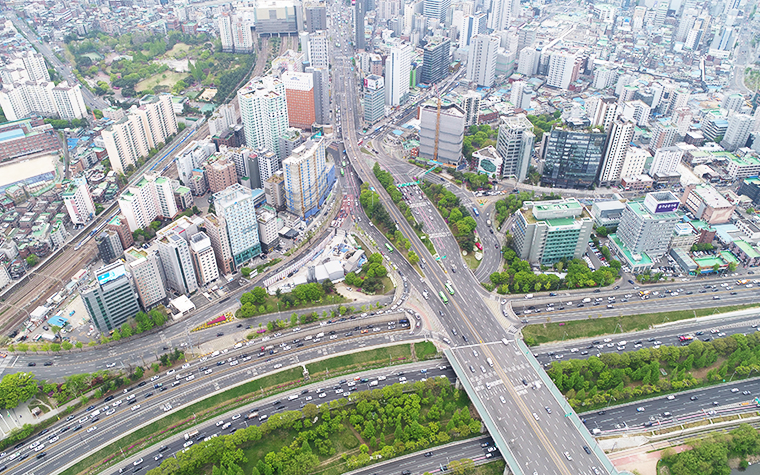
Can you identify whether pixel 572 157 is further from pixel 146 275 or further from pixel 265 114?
pixel 146 275

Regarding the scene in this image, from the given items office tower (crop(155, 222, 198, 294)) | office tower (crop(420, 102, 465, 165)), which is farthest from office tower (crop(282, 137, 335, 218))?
office tower (crop(420, 102, 465, 165))

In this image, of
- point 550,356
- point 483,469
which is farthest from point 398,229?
point 483,469

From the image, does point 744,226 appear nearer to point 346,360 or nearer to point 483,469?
point 483,469

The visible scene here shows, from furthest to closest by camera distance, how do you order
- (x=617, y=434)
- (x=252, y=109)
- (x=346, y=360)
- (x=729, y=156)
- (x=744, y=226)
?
(x=729, y=156) → (x=252, y=109) → (x=744, y=226) → (x=346, y=360) → (x=617, y=434)

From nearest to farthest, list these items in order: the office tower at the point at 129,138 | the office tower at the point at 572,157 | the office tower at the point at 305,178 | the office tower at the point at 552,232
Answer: the office tower at the point at 552,232 < the office tower at the point at 305,178 < the office tower at the point at 572,157 < the office tower at the point at 129,138


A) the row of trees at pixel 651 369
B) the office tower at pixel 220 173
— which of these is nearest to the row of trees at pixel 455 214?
the row of trees at pixel 651 369

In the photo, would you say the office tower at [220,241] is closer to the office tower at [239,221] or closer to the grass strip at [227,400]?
the office tower at [239,221]

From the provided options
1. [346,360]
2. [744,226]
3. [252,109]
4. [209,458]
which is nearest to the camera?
[209,458]
